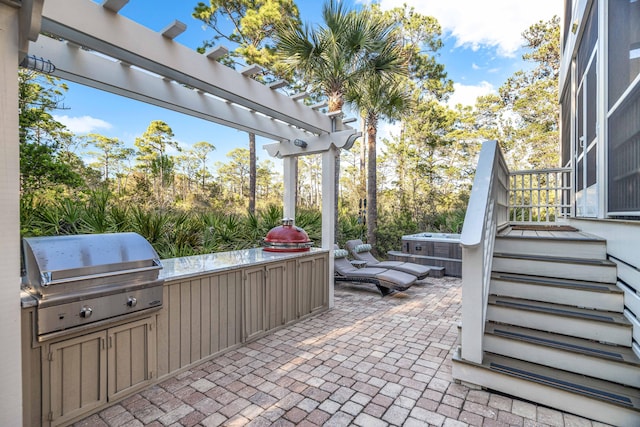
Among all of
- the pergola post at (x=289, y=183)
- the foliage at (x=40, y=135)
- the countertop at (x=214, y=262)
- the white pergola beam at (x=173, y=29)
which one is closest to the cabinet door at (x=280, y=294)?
the countertop at (x=214, y=262)

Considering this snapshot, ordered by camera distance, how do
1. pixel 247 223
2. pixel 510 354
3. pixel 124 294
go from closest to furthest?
pixel 124 294
pixel 510 354
pixel 247 223

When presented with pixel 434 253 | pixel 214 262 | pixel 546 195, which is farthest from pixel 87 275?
pixel 434 253

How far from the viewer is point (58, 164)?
710 centimetres

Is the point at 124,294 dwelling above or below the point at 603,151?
below

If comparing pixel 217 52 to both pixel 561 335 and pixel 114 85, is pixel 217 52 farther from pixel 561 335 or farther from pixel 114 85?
pixel 561 335

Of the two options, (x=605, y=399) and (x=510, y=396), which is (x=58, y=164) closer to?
(x=510, y=396)

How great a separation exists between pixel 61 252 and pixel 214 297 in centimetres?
137

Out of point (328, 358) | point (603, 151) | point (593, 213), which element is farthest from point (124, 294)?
point (593, 213)

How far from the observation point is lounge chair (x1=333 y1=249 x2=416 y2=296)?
5.44 meters

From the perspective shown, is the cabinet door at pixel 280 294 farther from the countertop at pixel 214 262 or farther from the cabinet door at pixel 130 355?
the cabinet door at pixel 130 355

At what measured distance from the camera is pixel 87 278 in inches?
87.7

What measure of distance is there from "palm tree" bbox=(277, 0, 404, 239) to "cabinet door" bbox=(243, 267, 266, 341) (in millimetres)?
5196

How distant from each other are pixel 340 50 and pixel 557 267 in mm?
5936

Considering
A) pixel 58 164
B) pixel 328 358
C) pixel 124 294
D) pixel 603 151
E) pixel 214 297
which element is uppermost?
pixel 58 164
